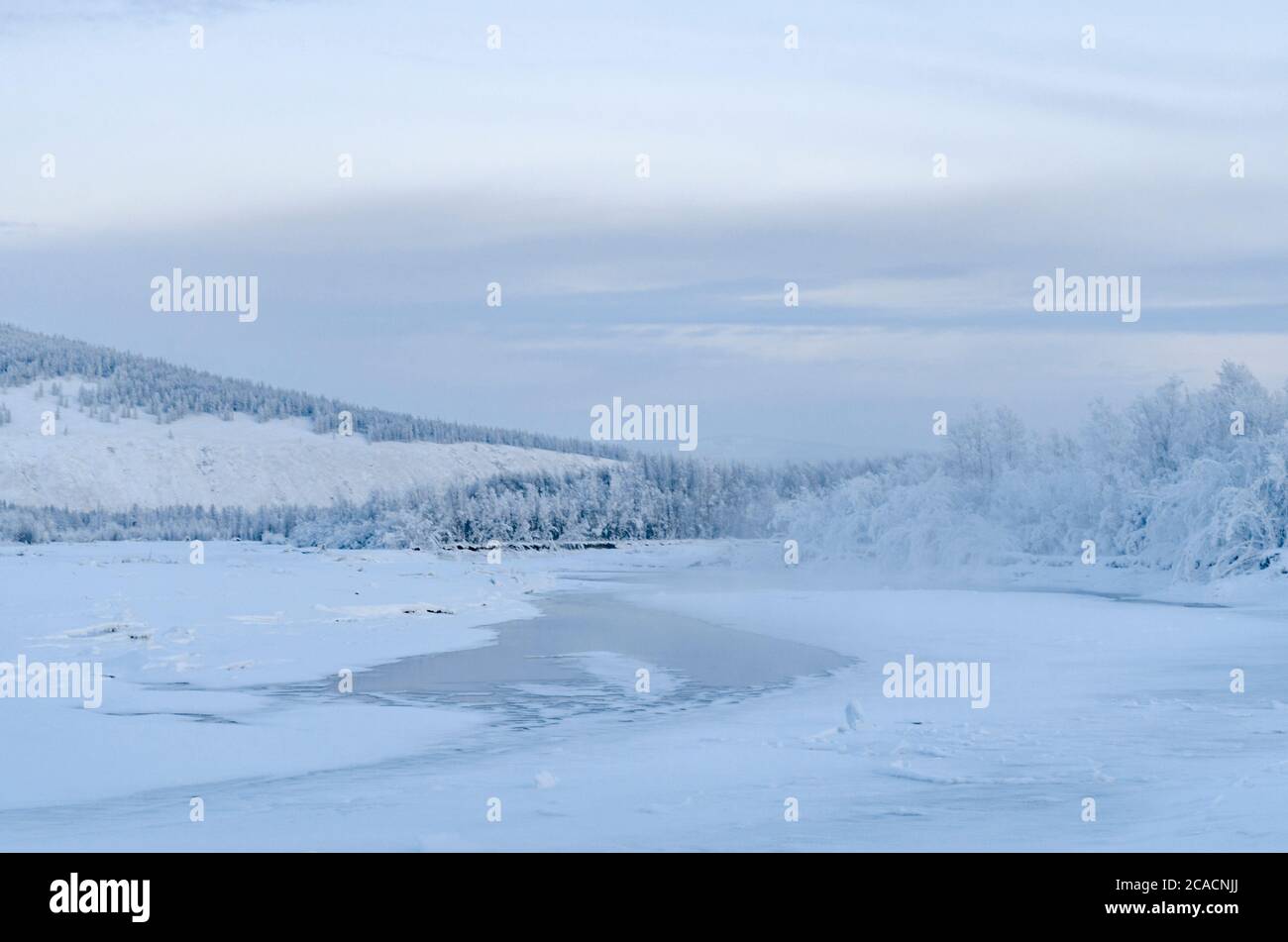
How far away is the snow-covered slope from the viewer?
143750 millimetres

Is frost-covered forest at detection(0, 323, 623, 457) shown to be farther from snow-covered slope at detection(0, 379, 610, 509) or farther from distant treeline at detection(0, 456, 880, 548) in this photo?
distant treeline at detection(0, 456, 880, 548)

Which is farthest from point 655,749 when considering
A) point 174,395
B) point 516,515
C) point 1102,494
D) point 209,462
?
point 174,395

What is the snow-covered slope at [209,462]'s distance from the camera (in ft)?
472

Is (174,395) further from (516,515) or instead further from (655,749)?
(655,749)

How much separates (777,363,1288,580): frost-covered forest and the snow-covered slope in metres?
89.4

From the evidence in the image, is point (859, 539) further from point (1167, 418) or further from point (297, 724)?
point (297, 724)

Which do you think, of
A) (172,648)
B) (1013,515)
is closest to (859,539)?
(1013,515)

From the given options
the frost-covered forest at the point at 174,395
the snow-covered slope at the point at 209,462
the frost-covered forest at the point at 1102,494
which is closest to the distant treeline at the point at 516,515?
the snow-covered slope at the point at 209,462

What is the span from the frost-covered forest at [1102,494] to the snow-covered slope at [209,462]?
293 feet

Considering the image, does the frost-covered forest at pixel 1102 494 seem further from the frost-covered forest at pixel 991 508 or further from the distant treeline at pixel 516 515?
the distant treeline at pixel 516 515

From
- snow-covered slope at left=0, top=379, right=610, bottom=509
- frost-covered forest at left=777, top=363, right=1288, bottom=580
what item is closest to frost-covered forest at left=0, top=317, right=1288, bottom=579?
frost-covered forest at left=777, top=363, right=1288, bottom=580

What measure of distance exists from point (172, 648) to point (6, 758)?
8.72 meters

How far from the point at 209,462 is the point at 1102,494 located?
136m

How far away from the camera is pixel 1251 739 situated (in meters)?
12.1
